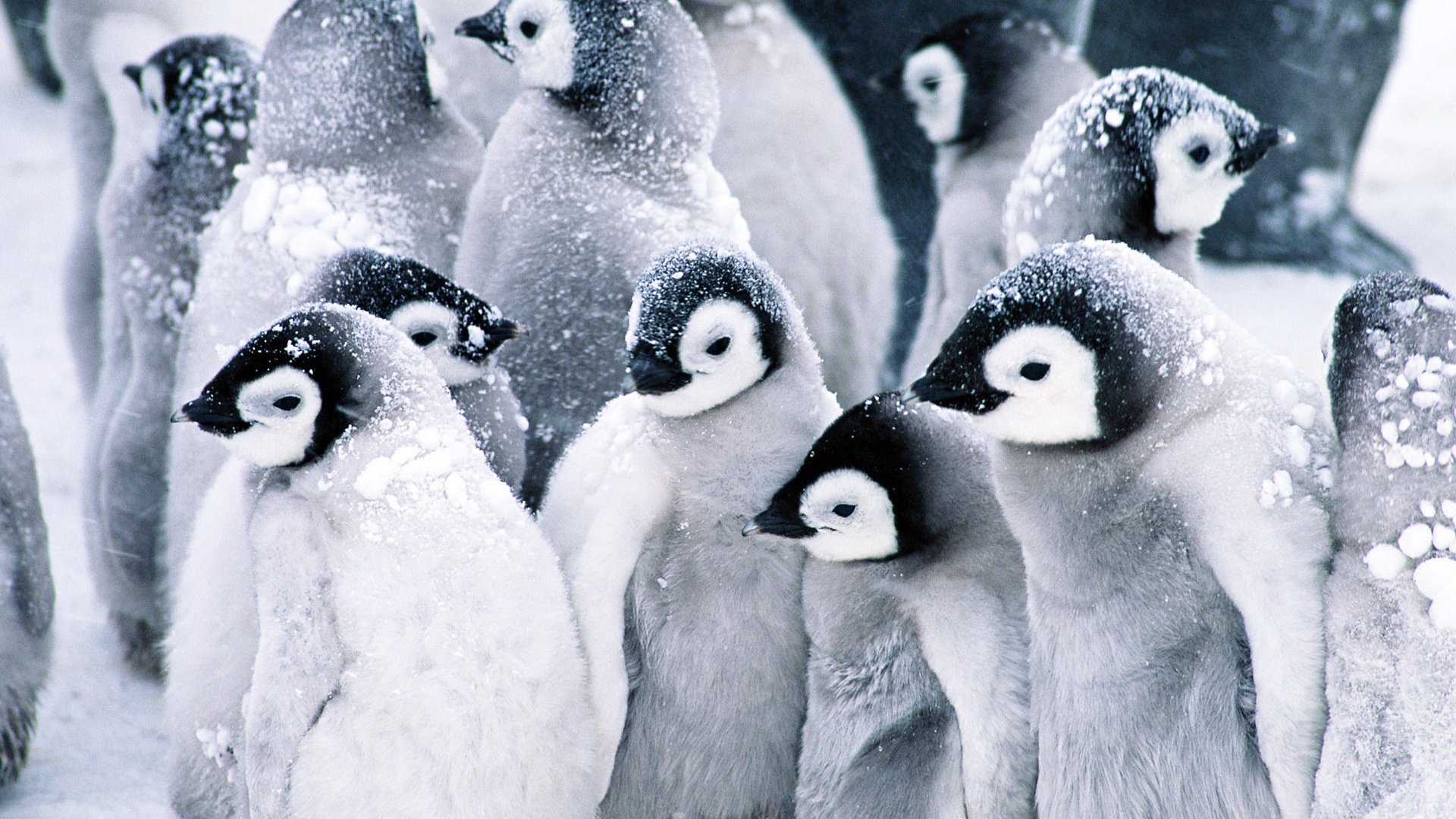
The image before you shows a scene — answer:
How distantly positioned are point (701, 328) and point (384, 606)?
39 cm

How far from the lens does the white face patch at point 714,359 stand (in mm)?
1446

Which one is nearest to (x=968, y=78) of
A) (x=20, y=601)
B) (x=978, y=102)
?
(x=978, y=102)

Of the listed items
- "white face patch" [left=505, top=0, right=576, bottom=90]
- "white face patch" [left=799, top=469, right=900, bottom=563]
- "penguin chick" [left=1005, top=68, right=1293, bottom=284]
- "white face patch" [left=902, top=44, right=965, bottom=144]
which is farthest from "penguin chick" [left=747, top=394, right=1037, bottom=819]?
"white face patch" [left=902, top=44, right=965, bottom=144]

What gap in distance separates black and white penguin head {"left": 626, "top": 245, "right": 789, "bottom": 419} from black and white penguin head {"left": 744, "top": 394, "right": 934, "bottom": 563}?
0.12 metres

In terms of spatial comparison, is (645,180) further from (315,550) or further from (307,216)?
(315,550)

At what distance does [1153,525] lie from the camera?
1.32 m

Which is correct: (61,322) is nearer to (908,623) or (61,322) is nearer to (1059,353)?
(908,623)

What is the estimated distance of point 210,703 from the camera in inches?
59.6

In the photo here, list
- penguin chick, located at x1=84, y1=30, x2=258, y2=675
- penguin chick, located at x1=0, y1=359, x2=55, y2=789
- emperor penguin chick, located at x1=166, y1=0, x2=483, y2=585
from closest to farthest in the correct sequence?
penguin chick, located at x1=0, y1=359, x2=55, y2=789
emperor penguin chick, located at x1=166, y1=0, x2=483, y2=585
penguin chick, located at x1=84, y1=30, x2=258, y2=675

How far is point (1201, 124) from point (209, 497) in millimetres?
1190

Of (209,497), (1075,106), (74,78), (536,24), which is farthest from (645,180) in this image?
(74,78)

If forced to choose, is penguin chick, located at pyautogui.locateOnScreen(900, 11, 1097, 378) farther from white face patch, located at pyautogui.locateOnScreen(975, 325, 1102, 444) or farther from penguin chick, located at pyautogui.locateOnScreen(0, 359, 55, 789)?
penguin chick, located at pyautogui.locateOnScreen(0, 359, 55, 789)

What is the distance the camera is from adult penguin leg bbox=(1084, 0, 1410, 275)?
12.4 feet

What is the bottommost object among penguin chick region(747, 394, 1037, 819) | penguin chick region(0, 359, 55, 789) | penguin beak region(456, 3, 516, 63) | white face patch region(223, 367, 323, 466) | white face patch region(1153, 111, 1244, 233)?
penguin chick region(0, 359, 55, 789)
